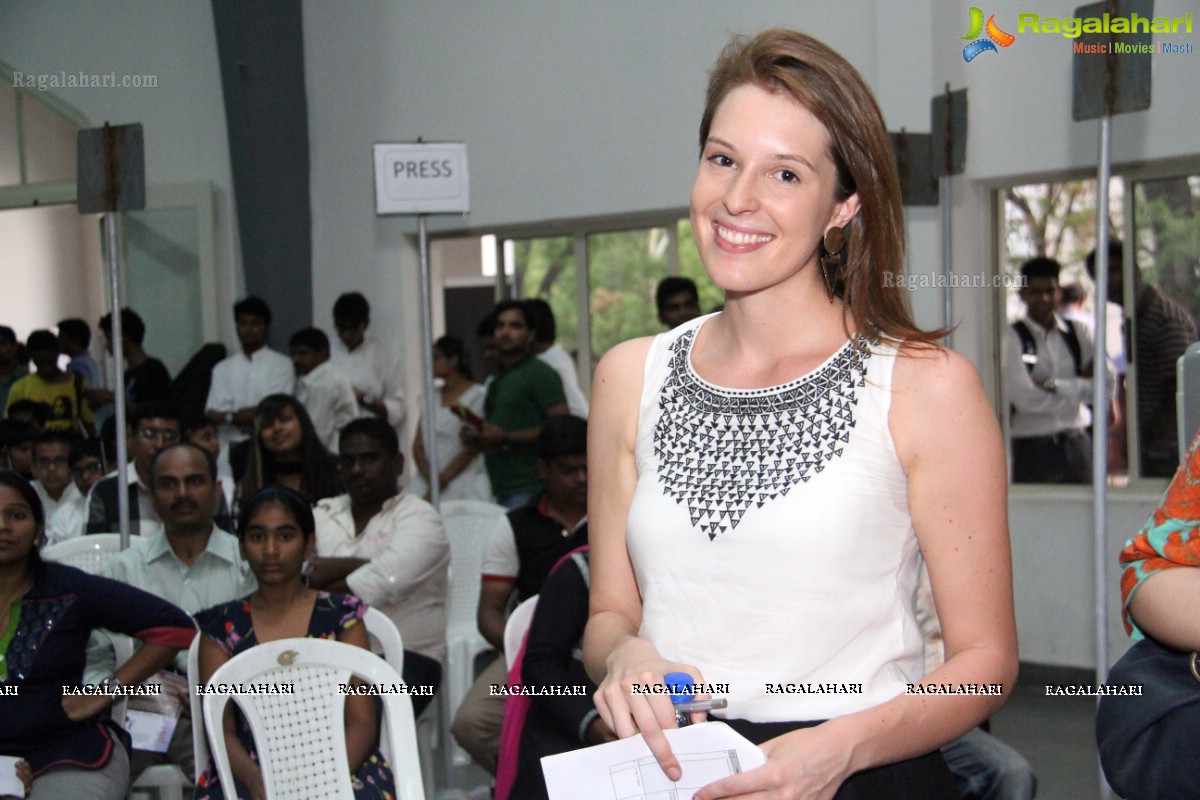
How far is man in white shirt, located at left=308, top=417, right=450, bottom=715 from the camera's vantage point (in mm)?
3898

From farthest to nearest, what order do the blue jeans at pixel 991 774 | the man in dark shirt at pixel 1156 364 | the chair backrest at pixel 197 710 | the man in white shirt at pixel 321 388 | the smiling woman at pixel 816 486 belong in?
the man in white shirt at pixel 321 388, the man in dark shirt at pixel 1156 364, the chair backrest at pixel 197 710, the blue jeans at pixel 991 774, the smiling woman at pixel 816 486

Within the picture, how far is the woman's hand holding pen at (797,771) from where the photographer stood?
3.72ft

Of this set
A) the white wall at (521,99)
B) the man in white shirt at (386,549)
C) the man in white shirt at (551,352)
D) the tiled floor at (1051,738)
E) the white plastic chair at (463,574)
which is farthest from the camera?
the white wall at (521,99)

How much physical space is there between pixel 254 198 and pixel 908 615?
7.28 m

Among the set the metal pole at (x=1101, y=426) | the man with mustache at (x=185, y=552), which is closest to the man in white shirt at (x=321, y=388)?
the man with mustache at (x=185, y=552)

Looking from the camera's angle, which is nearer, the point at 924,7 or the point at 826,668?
the point at 826,668

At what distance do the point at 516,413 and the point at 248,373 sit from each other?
2.21 metres

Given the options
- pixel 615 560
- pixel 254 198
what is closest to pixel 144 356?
pixel 254 198

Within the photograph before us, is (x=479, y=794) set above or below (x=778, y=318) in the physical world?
below

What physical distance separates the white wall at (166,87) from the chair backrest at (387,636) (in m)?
5.22

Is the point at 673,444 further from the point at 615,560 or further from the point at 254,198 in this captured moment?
the point at 254,198

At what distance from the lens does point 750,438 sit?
1342 millimetres

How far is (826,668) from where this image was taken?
1256 millimetres

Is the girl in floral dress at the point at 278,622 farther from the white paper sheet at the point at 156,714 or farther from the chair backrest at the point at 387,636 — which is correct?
the white paper sheet at the point at 156,714
